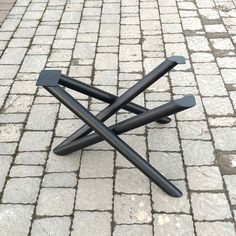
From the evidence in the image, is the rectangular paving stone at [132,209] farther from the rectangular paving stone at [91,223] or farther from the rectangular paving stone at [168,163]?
the rectangular paving stone at [168,163]

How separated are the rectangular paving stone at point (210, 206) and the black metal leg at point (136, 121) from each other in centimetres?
76

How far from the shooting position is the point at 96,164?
350 centimetres

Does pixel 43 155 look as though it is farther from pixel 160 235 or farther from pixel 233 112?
pixel 233 112

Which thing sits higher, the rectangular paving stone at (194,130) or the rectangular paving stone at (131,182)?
the rectangular paving stone at (131,182)

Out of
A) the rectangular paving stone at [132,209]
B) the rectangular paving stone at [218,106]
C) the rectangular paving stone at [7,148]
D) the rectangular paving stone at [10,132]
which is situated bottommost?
the rectangular paving stone at [218,106]

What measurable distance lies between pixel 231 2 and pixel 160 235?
4505 millimetres

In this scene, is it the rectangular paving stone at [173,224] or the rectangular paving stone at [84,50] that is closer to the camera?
the rectangular paving stone at [173,224]

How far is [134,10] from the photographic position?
6.03m

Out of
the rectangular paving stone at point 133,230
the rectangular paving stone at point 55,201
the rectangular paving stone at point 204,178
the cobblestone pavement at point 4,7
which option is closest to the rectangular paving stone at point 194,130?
the rectangular paving stone at point 204,178

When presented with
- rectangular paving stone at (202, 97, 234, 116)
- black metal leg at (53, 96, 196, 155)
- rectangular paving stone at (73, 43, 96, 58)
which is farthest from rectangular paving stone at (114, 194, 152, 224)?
rectangular paving stone at (73, 43, 96, 58)

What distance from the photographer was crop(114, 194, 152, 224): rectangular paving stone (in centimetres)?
304

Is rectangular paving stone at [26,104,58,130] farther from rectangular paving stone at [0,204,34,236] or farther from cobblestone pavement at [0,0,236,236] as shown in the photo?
rectangular paving stone at [0,204,34,236]

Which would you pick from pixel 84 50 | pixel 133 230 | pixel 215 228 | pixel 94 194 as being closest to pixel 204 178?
pixel 215 228

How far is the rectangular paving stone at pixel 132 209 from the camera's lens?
9.96 feet
